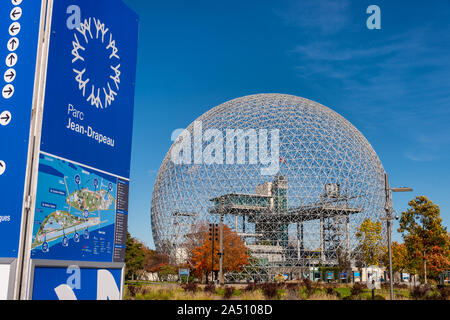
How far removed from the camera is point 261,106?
46719 mm

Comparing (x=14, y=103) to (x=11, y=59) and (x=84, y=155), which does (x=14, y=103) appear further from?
(x=84, y=155)

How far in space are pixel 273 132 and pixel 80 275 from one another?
3817cm

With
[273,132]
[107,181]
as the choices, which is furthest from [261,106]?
[107,181]

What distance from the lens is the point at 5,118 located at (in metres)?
5.09

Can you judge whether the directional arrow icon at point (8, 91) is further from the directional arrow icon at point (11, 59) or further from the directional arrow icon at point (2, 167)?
the directional arrow icon at point (2, 167)

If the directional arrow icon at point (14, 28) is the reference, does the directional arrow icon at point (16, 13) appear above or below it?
above

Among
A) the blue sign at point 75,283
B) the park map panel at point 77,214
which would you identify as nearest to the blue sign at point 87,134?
the park map panel at point 77,214

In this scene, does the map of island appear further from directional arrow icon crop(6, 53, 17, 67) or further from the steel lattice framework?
the steel lattice framework

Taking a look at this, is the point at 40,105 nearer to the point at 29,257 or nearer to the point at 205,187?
the point at 29,257

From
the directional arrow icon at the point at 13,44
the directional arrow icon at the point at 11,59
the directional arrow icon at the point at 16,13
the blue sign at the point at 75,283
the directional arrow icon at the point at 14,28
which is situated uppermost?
the directional arrow icon at the point at 16,13

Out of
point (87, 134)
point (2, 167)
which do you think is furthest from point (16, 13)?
point (2, 167)

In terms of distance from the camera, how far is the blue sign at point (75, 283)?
490cm

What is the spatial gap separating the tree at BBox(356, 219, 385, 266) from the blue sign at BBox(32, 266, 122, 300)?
37390mm

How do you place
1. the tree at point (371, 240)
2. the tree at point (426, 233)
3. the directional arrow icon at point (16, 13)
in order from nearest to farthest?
the directional arrow icon at point (16, 13) < the tree at point (426, 233) < the tree at point (371, 240)
